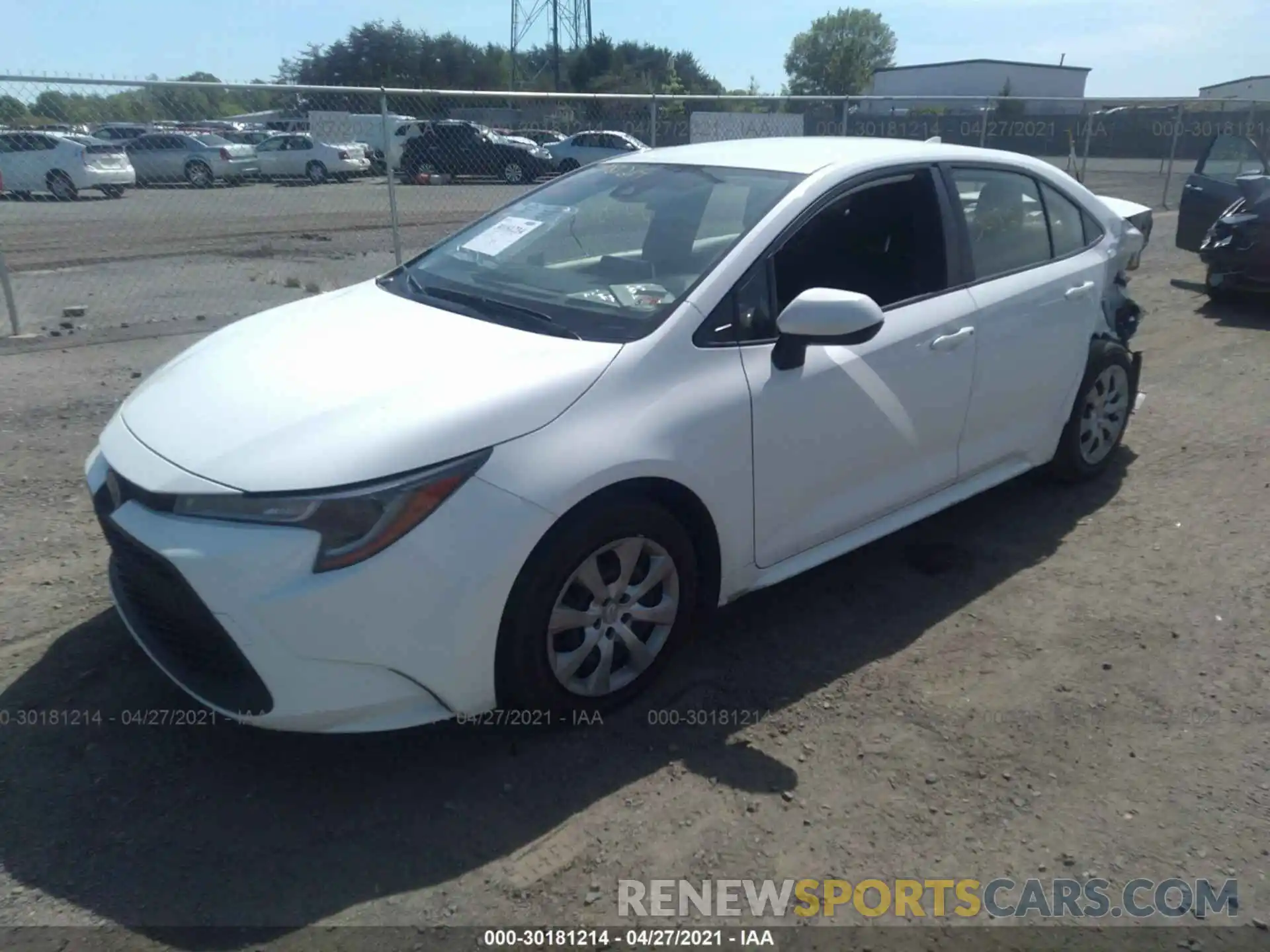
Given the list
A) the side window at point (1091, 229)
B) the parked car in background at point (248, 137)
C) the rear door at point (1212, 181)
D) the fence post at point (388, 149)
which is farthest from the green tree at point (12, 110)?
the rear door at point (1212, 181)

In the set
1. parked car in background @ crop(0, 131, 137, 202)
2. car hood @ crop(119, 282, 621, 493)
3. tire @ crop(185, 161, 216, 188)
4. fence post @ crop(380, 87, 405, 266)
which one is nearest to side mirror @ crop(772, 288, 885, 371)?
car hood @ crop(119, 282, 621, 493)

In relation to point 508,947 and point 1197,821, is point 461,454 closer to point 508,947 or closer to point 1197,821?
point 508,947

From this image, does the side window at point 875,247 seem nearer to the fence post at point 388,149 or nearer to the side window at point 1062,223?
the side window at point 1062,223

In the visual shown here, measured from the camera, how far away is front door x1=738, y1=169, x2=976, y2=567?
3.44 metres

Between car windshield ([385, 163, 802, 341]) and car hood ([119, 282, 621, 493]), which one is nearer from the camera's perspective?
car hood ([119, 282, 621, 493])

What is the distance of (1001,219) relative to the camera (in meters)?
4.45

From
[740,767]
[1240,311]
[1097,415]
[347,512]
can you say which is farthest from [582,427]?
[1240,311]

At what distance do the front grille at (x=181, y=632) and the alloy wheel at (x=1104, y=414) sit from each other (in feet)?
13.1

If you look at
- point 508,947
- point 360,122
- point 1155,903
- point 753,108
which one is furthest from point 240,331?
point 753,108

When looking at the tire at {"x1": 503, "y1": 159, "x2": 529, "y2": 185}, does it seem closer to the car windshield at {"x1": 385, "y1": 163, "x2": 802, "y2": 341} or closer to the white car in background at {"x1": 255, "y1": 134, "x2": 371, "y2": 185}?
the white car in background at {"x1": 255, "y1": 134, "x2": 371, "y2": 185}

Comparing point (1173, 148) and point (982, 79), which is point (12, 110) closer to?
point (1173, 148)

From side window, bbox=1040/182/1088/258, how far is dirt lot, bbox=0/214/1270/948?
1451 millimetres

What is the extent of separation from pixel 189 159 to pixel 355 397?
1070 centimetres

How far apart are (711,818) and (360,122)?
10.3 meters
